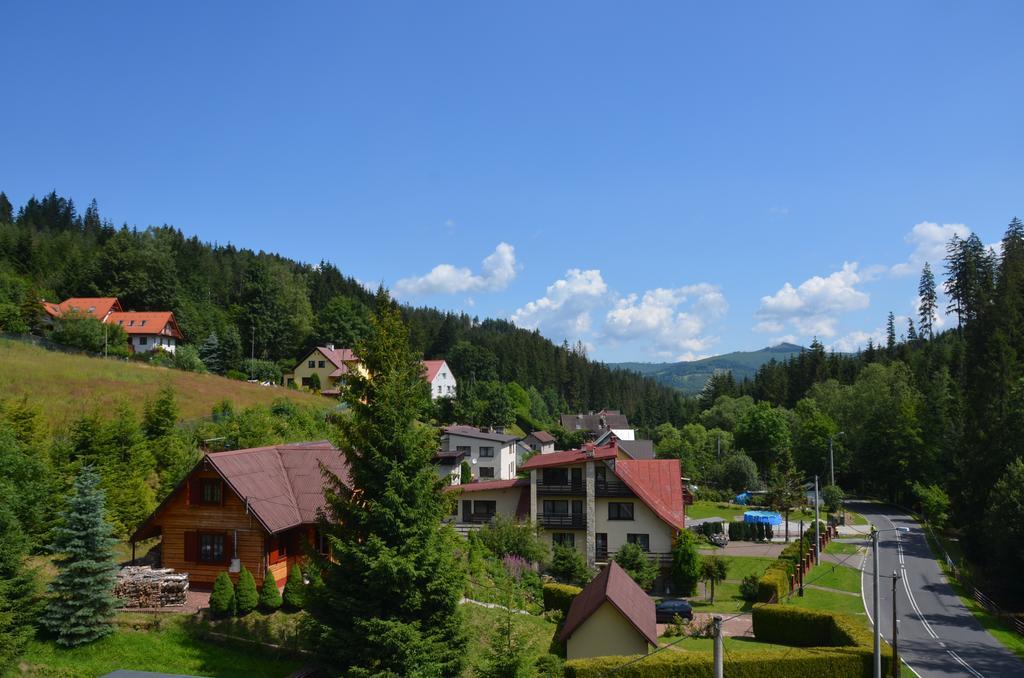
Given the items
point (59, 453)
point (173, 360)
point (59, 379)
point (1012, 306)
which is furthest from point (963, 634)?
point (173, 360)

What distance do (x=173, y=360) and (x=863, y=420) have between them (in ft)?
255

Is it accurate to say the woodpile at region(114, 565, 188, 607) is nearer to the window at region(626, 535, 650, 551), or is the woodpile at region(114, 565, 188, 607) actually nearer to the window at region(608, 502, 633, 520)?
the window at region(608, 502, 633, 520)

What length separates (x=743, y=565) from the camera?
4125 cm

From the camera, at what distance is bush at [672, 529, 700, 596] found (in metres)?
35.3

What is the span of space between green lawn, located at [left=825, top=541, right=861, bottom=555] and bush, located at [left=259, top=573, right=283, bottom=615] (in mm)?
38459

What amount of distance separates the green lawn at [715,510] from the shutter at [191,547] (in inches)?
1771

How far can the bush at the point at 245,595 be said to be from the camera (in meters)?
21.5

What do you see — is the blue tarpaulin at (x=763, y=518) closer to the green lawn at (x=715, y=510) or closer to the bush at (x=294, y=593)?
the green lawn at (x=715, y=510)

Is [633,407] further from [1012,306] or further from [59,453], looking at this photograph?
[59,453]

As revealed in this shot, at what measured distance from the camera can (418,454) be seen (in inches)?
733

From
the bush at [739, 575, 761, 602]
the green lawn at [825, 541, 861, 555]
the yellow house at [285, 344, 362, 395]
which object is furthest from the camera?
the yellow house at [285, 344, 362, 395]

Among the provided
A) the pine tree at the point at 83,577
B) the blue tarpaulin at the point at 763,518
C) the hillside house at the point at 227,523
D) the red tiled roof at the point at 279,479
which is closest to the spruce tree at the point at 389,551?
the red tiled roof at the point at 279,479

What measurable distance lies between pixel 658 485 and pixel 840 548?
632 inches

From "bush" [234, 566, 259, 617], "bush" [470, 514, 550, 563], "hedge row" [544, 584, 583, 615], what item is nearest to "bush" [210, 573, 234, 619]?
"bush" [234, 566, 259, 617]
